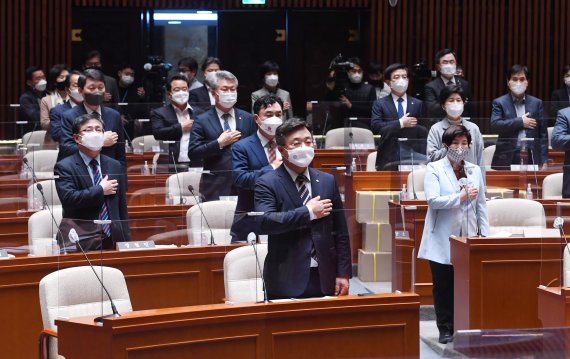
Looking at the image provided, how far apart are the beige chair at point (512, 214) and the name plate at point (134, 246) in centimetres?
227

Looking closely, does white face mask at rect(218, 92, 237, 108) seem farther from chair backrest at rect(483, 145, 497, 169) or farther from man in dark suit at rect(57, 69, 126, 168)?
chair backrest at rect(483, 145, 497, 169)

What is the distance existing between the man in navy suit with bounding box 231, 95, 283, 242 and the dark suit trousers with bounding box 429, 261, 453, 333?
1.21m

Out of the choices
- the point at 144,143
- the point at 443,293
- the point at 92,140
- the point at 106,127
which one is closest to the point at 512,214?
the point at 443,293

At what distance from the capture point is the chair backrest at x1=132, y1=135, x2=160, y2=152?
11.1 meters

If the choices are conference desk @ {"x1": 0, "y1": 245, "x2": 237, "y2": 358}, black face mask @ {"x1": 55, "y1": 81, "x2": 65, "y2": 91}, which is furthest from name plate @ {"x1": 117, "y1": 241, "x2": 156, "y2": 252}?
black face mask @ {"x1": 55, "y1": 81, "x2": 65, "y2": 91}

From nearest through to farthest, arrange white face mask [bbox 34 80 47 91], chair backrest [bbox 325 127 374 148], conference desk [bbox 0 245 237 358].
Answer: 1. conference desk [bbox 0 245 237 358]
2. chair backrest [bbox 325 127 374 148]
3. white face mask [bbox 34 80 47 91]

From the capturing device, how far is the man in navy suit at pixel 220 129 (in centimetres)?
845

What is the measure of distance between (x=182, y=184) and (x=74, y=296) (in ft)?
8.82

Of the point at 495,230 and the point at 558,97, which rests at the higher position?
the point at 558,97

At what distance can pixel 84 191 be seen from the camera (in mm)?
7062

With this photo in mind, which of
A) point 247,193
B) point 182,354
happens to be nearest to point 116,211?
point 247,193

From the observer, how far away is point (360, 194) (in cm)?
984

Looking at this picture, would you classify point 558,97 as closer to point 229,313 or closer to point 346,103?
point 346,103

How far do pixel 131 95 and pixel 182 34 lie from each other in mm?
2097
